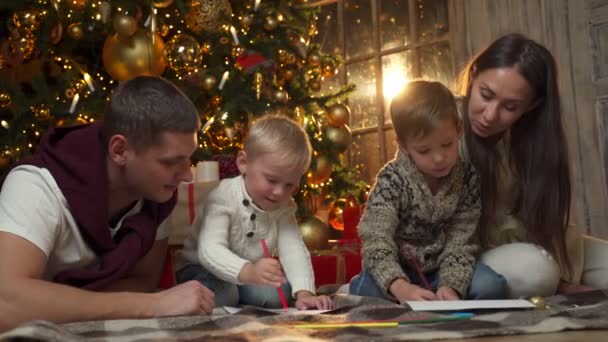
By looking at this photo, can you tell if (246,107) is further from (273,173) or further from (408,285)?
(408,285)

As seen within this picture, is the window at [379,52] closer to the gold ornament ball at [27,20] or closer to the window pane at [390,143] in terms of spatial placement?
the window pane at [390,143]

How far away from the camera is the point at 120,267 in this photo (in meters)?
1.46

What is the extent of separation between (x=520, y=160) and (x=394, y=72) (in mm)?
1914

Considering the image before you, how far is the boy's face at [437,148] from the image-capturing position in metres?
1.62

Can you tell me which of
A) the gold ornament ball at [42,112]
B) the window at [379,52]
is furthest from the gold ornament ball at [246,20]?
the window at [379,52]

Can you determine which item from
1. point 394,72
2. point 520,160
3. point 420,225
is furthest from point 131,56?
point 394,72

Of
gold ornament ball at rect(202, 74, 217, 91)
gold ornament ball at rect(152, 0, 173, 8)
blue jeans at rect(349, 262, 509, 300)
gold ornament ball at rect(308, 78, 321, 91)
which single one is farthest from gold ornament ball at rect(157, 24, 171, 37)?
blue jeans at rect(349, 262, 509, 300)

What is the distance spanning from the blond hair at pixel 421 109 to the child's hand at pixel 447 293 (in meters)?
0.34


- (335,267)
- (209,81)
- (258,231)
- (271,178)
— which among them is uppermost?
(209,81)

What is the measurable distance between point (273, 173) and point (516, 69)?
2.16ft

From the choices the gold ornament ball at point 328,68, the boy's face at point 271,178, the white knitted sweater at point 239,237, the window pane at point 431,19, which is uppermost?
the window pane at point 431,19

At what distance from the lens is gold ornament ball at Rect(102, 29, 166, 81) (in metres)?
2.46

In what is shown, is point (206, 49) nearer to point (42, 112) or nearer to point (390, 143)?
point (42, 112)

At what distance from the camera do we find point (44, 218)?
1.32 meters
